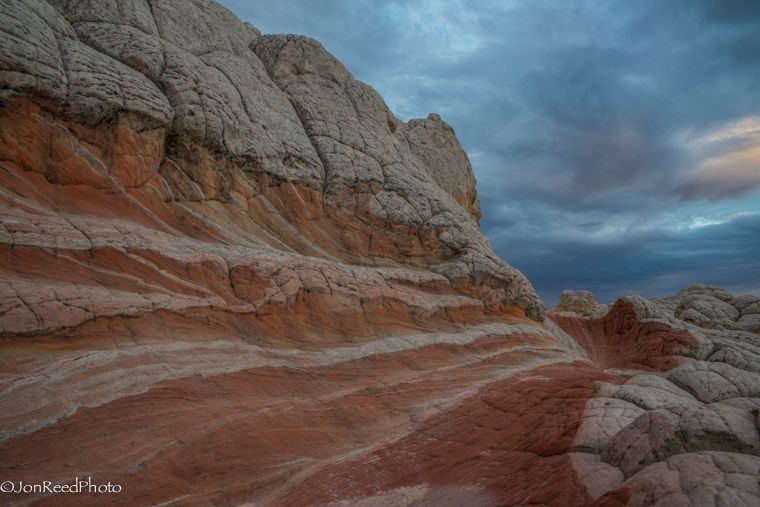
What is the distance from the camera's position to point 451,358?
14602mm

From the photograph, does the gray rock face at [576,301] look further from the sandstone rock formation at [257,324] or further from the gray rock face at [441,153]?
the sandstone rock formation at [257,324]

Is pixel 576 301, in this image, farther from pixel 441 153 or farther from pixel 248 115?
pixel 248 115

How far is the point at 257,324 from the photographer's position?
11641 millimetres

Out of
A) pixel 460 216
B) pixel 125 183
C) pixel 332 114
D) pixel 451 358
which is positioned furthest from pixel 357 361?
pixel 332 114

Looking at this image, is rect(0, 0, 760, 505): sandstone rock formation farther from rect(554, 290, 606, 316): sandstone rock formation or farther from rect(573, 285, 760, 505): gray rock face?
rect(554, 290, 606, 316): sandstone rock formation

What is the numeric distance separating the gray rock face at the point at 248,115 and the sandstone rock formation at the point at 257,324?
8 centimetres

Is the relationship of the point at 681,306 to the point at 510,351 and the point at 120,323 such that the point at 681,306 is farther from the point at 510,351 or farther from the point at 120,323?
the point at 120,323

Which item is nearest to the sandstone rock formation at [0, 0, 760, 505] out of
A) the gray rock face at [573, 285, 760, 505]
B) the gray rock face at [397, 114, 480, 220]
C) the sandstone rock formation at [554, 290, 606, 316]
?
the gray rock face at [573, 285, 760, 505]

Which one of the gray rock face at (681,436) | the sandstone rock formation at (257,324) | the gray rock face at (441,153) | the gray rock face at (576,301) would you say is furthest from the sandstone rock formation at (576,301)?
the gray rock face at (681,436)

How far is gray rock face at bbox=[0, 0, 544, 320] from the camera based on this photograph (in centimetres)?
1148

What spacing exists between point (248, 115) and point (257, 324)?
308 inches

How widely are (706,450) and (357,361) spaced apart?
7962 mm

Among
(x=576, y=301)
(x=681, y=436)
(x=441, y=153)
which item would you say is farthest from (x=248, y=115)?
(x=576, y=301)

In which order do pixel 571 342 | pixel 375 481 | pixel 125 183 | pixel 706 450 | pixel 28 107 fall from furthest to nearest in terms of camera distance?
pixel 571 342 → pixel 125 183 → pixel 28 107 → pixel 375 481 → pixel 706 450
